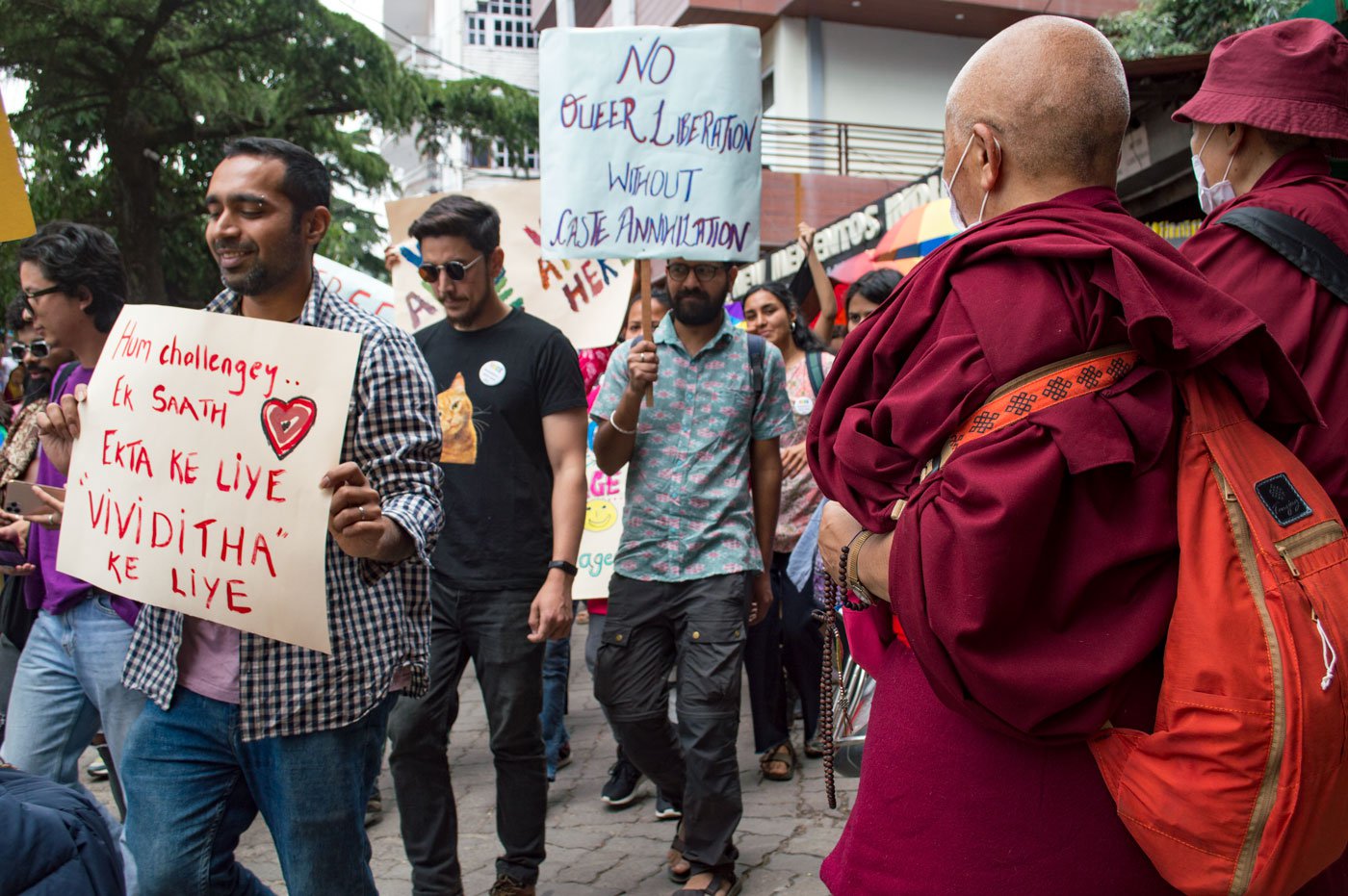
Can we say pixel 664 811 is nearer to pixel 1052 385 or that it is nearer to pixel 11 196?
pixel 11 196

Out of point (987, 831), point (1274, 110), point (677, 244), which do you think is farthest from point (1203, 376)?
point (677, 244)

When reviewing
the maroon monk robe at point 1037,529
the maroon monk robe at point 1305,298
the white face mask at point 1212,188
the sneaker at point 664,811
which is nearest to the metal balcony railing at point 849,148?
the sneaker at point 664,811

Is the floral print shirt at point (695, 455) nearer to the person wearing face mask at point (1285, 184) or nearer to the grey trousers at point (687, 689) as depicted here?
the grey trousers at point (687, 689)

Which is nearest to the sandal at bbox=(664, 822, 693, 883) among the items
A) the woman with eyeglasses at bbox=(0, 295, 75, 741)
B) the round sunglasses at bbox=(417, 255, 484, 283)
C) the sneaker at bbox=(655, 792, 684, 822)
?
the sneaker at bbox=(655, 792, 684, 822)

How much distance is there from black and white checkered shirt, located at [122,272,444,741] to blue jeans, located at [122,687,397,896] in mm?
60

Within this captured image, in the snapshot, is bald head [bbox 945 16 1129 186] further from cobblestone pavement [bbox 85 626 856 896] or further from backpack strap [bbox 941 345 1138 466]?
cobblestone pavement [bbox 85 626 856 896]

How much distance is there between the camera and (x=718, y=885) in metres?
4.18

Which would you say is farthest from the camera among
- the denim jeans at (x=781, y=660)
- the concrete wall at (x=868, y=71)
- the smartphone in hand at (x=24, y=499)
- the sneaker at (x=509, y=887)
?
the concrete wall at (x=868, y=71)

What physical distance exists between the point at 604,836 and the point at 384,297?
3.77 m

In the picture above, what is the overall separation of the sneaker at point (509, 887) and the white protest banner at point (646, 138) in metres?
2.19

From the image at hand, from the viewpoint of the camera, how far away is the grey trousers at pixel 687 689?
4195 millimetres

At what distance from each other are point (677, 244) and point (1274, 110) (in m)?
2.24

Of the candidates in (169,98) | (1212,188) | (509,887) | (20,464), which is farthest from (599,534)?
(169,98)

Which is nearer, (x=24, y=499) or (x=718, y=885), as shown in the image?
(x=24, y=499)
